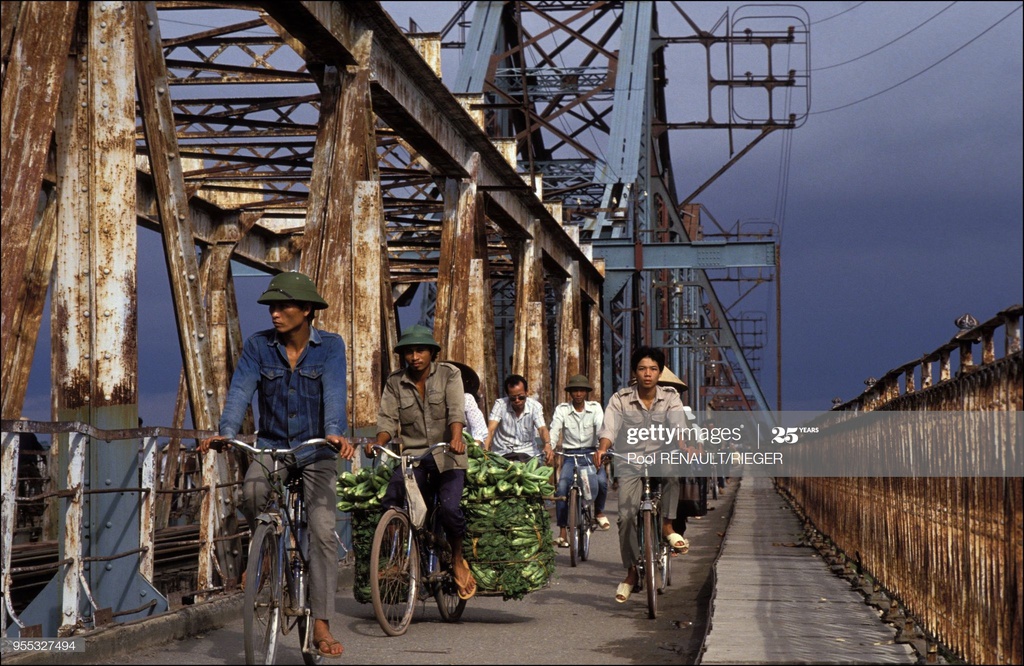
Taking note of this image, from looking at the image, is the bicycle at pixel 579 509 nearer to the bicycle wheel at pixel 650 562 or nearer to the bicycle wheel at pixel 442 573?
the bicycle wheel at pixel 650 562

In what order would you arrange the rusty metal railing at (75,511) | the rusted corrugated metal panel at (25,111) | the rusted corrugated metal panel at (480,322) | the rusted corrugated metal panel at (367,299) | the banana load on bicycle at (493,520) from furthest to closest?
the rusted corrugated metal panel at (480,322) → the rusted corrugated metal panel at (367,299) → the banana load on bicycle at (493,520) → the rusted corrugated metal panel at (25,111) → the rusty metal railing at (75,511)

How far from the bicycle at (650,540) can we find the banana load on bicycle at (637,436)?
0.05 metres

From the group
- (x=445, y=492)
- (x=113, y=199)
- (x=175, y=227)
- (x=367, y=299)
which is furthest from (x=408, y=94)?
(x=445, y=492)

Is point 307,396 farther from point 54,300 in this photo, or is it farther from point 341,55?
point 341,55

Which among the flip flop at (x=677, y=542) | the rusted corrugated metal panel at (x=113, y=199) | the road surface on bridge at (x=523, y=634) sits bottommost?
the road surface on bridge at (x=523, y=634)

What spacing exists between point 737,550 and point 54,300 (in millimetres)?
7290

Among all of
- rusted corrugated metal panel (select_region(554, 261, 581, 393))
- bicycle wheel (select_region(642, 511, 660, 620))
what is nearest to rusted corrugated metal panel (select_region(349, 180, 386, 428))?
bicycle wheel (select_region(642, 511, 660, 620))

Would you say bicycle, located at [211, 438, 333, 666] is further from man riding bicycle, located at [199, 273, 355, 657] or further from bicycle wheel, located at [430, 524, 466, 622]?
bicycle wheel, located at [430, 524, 466, 622]

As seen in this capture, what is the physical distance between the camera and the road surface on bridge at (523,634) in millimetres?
7496

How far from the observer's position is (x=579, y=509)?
14.3 m

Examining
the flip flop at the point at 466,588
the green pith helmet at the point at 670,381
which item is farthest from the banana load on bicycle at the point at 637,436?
the flip flop at the point at 466,588

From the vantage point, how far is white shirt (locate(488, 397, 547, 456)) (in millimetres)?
14508

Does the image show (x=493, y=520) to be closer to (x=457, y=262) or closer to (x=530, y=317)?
(x=457, y=262)

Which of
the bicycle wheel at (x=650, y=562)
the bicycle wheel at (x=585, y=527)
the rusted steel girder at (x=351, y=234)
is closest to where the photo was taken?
the bicycle wheel at (x=650, y=562)
